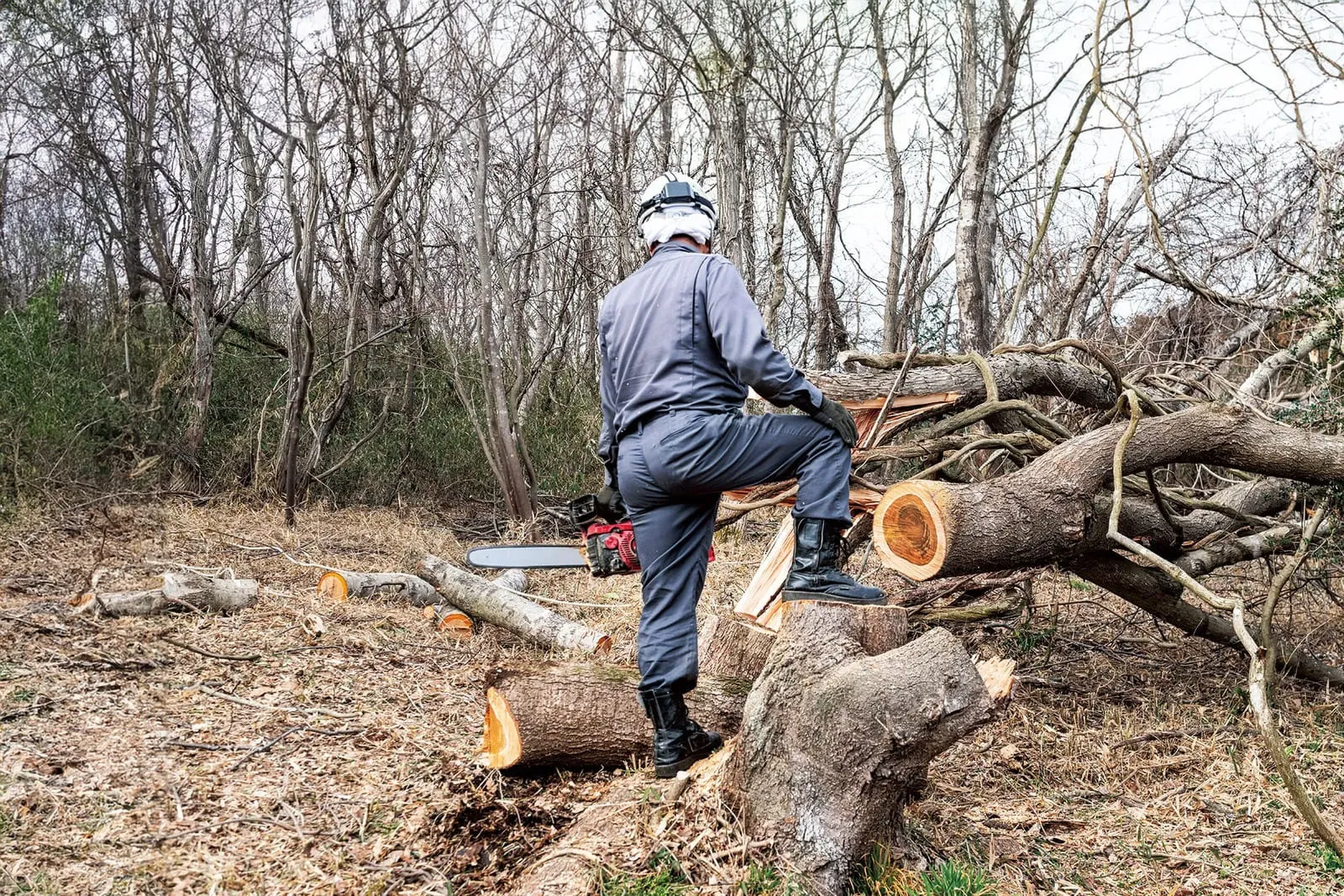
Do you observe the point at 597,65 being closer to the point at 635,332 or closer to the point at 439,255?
the point at 439,255

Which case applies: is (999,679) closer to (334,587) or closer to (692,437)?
(692,437)

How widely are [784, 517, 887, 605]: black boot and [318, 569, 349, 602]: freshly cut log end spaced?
4526mm

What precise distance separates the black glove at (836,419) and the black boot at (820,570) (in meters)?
0.29

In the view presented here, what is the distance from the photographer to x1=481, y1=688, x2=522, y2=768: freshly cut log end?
3.54 metres

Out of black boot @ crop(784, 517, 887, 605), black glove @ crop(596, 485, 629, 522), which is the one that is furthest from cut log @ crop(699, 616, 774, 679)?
black boot @ crop(784, 517, 887, 605)

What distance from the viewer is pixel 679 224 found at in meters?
3.62

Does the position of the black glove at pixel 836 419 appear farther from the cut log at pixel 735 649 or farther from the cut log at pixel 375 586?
the cut log at pixel 375 586

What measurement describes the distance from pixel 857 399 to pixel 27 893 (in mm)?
3605

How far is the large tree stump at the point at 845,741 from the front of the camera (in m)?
2.87

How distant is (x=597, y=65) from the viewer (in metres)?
A: 10.5

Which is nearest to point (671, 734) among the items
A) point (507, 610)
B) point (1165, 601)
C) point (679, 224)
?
point (679, 224)

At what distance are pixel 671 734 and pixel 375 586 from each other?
4.41 meters

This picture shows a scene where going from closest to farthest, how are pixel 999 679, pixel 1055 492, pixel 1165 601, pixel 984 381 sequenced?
1. pixel 999 679
2. pixel 1055 492
3. pixel 984 381
4. pixel 1165 601

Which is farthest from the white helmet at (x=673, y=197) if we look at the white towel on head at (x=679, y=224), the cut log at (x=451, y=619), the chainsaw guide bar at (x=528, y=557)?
the cut log at (x=451, y=619)
